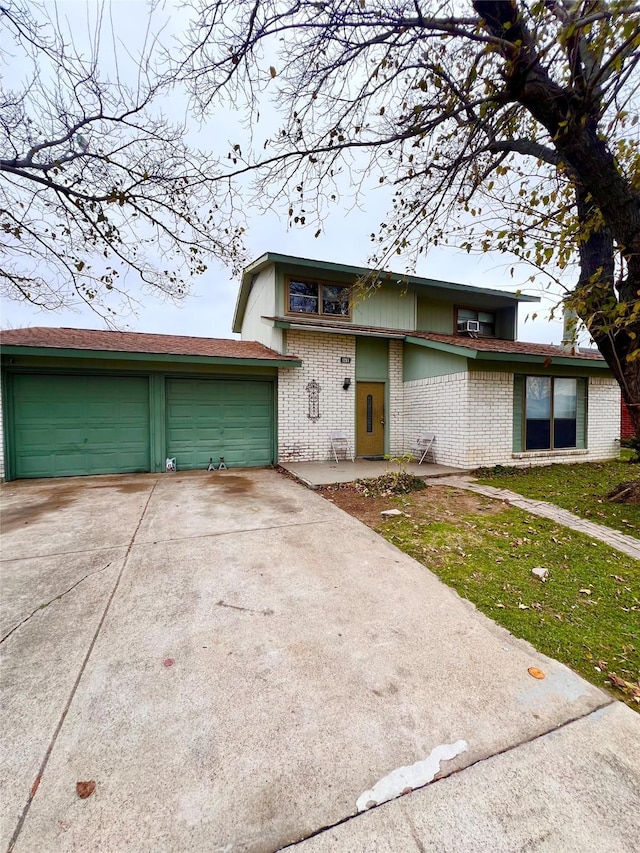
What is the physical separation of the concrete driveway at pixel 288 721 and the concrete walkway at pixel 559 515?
2.58 meters

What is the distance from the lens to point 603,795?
147 cm

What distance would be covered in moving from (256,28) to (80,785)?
608cm

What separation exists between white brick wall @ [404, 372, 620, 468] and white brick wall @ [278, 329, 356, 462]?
1996 mm

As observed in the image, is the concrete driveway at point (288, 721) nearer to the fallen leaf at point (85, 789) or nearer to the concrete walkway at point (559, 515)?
the fallen leaf at point (85, 789)

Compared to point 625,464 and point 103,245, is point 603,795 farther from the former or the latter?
point 625,464

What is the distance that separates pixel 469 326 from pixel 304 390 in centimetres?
574

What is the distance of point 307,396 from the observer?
9492mm

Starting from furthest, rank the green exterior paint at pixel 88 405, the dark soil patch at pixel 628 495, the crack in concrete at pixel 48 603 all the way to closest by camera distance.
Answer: the green exterior paint at pixel 88 405
the dark soil patch at pixel 628 495
the crack in concrete at pixel 48 603

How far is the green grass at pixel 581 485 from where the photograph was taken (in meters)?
5.11

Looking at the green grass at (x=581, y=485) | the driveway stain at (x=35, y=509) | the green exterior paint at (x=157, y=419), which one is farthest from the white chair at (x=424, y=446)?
the driveway stain at (x=35, y=509)

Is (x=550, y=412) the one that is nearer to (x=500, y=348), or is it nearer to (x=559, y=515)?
(x=500, y=348)

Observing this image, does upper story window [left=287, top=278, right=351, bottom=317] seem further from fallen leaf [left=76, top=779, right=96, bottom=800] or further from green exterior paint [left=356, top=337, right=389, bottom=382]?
fallen leaf [left=76, top=779, right=96, bottom=800]

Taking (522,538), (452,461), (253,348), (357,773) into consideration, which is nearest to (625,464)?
(452,461)

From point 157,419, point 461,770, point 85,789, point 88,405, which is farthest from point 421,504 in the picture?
point 88,405
